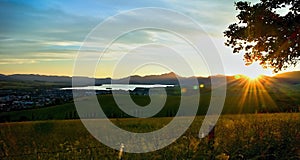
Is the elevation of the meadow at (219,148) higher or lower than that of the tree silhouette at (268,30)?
lower

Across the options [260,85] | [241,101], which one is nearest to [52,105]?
[241,101]

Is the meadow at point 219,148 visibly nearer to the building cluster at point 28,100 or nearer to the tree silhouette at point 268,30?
the tree silhouette at point 268,30

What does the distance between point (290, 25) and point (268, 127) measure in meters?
7.88

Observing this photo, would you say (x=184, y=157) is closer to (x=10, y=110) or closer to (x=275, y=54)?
(x=275, y=54)

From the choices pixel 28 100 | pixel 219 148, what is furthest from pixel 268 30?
pixel 28 100

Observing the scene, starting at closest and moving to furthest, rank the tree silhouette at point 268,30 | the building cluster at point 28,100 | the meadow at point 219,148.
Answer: the meadow at point 219,148 → the tree silhouette at point 268,30 → the building cluster at point 28,100

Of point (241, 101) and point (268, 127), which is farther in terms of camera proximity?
point (241, 101)

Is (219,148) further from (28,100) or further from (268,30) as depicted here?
(28,100)

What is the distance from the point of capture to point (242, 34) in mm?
19938

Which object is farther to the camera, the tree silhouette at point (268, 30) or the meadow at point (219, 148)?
the tree silhouette at point (268, 30)

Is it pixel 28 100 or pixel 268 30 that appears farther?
pixel 28 100

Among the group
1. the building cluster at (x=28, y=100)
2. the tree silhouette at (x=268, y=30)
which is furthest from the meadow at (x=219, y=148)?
the building cluster at (x=28, y=100)

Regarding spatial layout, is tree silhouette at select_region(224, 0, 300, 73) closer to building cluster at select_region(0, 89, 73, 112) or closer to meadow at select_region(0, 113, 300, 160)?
meadow at select_region(0, 113, 300, 160)

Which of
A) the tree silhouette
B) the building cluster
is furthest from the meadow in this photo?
the building cluster
